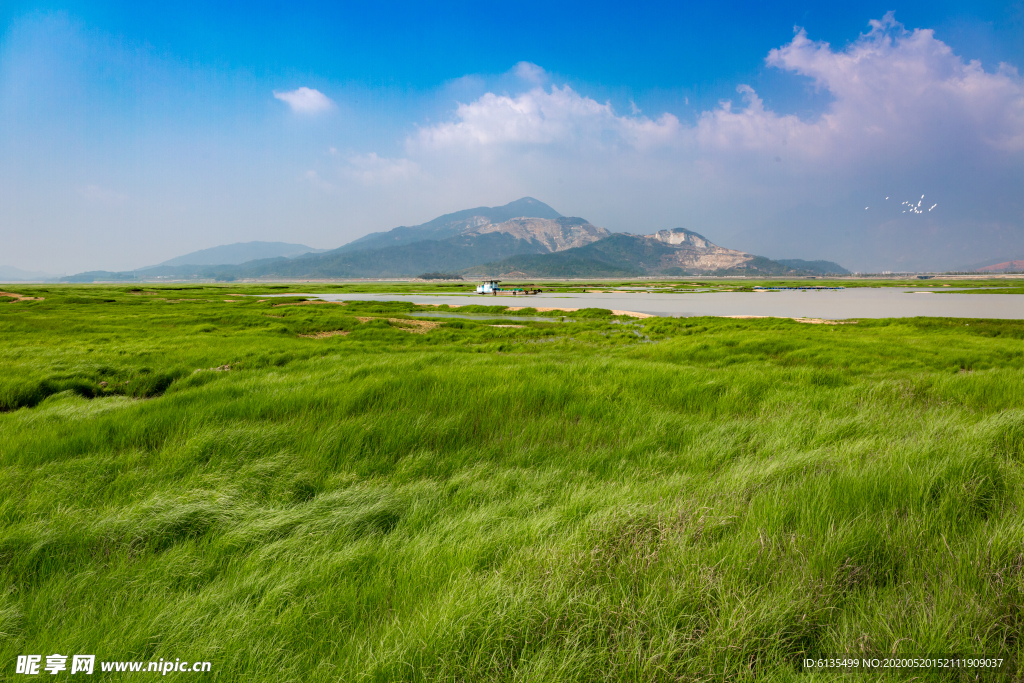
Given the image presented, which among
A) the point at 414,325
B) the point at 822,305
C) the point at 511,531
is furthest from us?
the point at 822,305

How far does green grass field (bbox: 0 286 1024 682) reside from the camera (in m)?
2.24

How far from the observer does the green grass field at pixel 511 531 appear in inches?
88.3

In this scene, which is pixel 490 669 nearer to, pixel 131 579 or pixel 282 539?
pixel 282 539

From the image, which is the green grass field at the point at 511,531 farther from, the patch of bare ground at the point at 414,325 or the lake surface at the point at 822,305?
the lake surface at the point at 822,305

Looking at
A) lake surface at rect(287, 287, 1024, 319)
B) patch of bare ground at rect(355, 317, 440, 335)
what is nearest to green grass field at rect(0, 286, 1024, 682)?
patch of bare ground at rect(355, 317, 440, 335)

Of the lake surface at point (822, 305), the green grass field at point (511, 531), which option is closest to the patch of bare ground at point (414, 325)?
the lake surface at point (822, 305)

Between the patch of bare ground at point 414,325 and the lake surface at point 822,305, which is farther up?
the lake surface at point 822,305

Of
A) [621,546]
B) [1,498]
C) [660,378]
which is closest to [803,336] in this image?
[660,378]

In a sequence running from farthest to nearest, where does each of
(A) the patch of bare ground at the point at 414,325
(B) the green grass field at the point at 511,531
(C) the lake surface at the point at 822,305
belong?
(C) the lake surface at the point at 822,305 < (A) the patch of bare ground at the point at 414,325 < (B) the green grass field at the point at 511,531

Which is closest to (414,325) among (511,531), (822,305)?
(511,531)

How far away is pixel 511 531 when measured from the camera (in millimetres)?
3285

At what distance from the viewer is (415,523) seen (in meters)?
3.66

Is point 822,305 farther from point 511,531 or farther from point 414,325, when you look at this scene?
point 511,531

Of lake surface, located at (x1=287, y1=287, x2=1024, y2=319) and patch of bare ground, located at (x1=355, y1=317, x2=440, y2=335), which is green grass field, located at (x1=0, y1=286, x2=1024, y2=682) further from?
lake surface, located at (x1=287, y1=287, x2=1024, y2=319)
